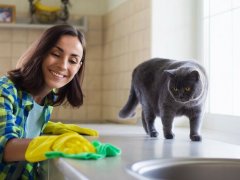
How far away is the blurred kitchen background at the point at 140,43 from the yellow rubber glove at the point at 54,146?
1.06 meters

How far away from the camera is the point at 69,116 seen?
3066 mm

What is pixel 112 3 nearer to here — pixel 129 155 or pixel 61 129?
pixel 61 129

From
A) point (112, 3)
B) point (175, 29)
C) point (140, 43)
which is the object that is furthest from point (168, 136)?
point (112, 3)

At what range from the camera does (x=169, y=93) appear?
135cm

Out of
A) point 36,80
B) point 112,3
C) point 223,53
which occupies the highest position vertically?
point 112,3

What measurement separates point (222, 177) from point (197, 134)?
1.12ft

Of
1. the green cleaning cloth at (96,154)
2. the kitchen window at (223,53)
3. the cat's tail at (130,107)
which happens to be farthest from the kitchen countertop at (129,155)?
the kitchen window at (223,53)

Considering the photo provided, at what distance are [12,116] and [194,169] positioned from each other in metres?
0.51

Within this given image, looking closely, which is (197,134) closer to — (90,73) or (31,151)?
(31,151)

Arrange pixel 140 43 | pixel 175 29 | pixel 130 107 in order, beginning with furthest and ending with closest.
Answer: pixel 140 43 → pixel 175 29 → pixel 130 107

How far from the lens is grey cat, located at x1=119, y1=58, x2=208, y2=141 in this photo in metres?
1.29

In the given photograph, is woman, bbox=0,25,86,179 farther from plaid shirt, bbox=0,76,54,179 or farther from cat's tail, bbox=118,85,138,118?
cat's tail, bbox=118,85,138,118

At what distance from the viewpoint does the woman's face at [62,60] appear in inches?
47.6

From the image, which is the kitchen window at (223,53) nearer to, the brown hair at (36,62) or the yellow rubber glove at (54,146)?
the brown hair at (36,62)
